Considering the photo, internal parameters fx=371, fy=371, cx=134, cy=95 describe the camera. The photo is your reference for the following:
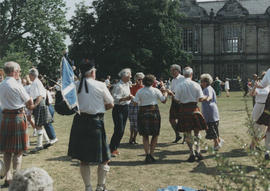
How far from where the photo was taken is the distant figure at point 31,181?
2387mm

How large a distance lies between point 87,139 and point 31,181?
335cm

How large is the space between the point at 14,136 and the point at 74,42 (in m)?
32.8

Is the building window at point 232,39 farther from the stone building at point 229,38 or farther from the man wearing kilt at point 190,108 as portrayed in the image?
the man wearing kilt at point 190,108

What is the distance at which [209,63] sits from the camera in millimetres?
53375

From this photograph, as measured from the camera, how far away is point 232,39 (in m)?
53.0

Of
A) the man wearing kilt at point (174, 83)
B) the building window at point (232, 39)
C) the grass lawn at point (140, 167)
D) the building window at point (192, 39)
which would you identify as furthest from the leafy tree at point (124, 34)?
the grass lawn at point (140, 167)

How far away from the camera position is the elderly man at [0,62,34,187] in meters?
6.21

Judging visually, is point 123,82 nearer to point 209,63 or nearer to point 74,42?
point 74,42

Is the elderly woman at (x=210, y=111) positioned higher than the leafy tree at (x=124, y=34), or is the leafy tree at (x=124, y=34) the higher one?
the leafy tree at (x=124, y=34)

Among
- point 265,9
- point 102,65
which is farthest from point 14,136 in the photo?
point 265,9

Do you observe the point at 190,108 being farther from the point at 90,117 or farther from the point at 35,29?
the point at 35,29

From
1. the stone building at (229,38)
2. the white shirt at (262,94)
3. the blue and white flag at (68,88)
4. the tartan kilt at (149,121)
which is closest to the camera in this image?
the blue and white flag at (68,88)

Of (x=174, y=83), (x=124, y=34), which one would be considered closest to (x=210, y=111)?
(x=174, y=83)

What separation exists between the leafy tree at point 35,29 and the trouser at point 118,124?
106 ft
